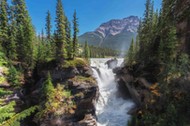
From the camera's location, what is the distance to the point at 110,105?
4534cm

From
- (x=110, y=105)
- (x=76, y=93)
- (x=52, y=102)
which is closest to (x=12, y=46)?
(x=52, y=102)

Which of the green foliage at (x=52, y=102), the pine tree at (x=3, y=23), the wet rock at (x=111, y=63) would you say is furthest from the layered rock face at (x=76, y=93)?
the wet rock at (x=111, y=63)

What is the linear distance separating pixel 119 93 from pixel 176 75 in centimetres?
2404

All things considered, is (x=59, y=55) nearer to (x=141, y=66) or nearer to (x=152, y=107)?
(x=141, y=66)

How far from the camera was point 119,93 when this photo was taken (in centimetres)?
5128

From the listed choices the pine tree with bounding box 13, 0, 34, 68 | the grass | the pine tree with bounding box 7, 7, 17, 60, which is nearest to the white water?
the grass

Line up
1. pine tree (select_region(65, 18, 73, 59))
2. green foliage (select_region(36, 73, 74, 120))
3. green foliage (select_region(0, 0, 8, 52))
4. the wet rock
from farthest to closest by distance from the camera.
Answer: the wet rock → pine tree (select_region(65, 18, 73, 59)) → green foliage (select_region(0, 0, 8, 52)) → green foliage (select_region(36, 73, 74, 120))

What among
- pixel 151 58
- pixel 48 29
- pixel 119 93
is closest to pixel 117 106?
pixel 119 93

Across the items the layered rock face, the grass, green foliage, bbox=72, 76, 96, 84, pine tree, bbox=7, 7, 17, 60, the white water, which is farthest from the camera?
the grass

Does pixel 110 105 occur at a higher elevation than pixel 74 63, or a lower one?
lower

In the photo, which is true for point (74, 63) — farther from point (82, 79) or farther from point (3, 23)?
point (3, 23)

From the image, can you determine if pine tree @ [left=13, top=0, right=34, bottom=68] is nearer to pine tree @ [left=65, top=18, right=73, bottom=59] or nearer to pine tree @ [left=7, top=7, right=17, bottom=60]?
pine tree @ [left=7, top=7, right=17, bottom=60]

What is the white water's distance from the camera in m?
37.3

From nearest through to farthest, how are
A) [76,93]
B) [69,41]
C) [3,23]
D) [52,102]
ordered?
[52,102] < [76,93] < [3,23] < [69,41]
